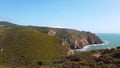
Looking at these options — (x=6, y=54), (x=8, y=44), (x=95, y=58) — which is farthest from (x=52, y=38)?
(x=95, y=58)

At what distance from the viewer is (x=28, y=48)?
4776 inches

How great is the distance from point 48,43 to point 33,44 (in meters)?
9.05

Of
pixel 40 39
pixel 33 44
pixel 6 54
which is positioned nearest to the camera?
pixel 6 54

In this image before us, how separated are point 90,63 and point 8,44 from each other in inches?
2760

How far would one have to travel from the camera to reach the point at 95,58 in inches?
3036

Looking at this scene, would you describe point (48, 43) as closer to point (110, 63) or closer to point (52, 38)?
point (52, 38)

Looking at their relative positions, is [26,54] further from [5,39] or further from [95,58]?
[95,58]

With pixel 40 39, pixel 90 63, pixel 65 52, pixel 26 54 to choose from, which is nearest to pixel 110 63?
pixel 90 63

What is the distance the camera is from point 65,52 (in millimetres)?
130875

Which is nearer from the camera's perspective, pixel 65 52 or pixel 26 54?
pixel 26 54

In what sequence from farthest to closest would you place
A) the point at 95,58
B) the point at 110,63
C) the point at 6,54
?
the point at 6,54 → the point at 95,58 → the point at 110,63

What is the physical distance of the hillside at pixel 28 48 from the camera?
108250 millimetres

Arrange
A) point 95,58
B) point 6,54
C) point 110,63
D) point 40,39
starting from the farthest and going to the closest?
point 40,39 → point 6,54 → point 95,58 → point 110,63

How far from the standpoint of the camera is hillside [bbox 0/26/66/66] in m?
108
